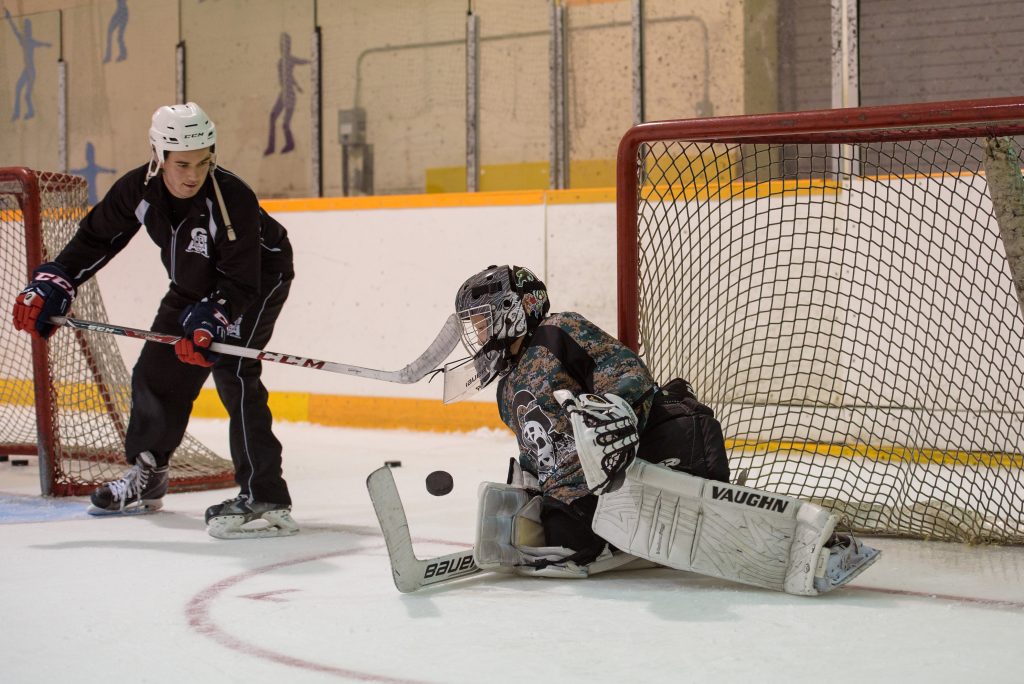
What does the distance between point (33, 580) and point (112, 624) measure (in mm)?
513

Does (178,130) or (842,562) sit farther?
(178,130)

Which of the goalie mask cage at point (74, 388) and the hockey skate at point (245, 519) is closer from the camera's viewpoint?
the hockey skate at point (245, 519)

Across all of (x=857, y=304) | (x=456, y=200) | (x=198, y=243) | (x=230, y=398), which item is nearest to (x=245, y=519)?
(x=230, y=398)

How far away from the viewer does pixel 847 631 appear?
2.10m

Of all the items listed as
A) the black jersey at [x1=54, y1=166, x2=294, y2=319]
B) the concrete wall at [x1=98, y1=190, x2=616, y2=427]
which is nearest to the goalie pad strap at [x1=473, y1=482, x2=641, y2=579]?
the black jersey at [x1=54, y1=166, x2=294, y2=319]

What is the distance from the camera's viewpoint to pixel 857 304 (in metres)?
4.35

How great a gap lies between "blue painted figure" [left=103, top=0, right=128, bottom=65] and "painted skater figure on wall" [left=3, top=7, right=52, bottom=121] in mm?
520

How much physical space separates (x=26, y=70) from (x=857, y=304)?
5.65 metres

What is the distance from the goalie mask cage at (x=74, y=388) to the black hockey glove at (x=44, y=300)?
64cm

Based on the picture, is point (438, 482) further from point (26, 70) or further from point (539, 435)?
point (26, 70)

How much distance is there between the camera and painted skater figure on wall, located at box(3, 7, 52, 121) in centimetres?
750

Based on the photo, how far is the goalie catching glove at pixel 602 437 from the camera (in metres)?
2.29

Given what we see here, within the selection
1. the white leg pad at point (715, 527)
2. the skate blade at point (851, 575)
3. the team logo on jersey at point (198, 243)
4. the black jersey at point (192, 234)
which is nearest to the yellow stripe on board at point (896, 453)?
the skate blade at point (851, 575)

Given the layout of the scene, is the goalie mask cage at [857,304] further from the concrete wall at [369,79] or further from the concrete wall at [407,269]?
the concrete wall at [369,79]
